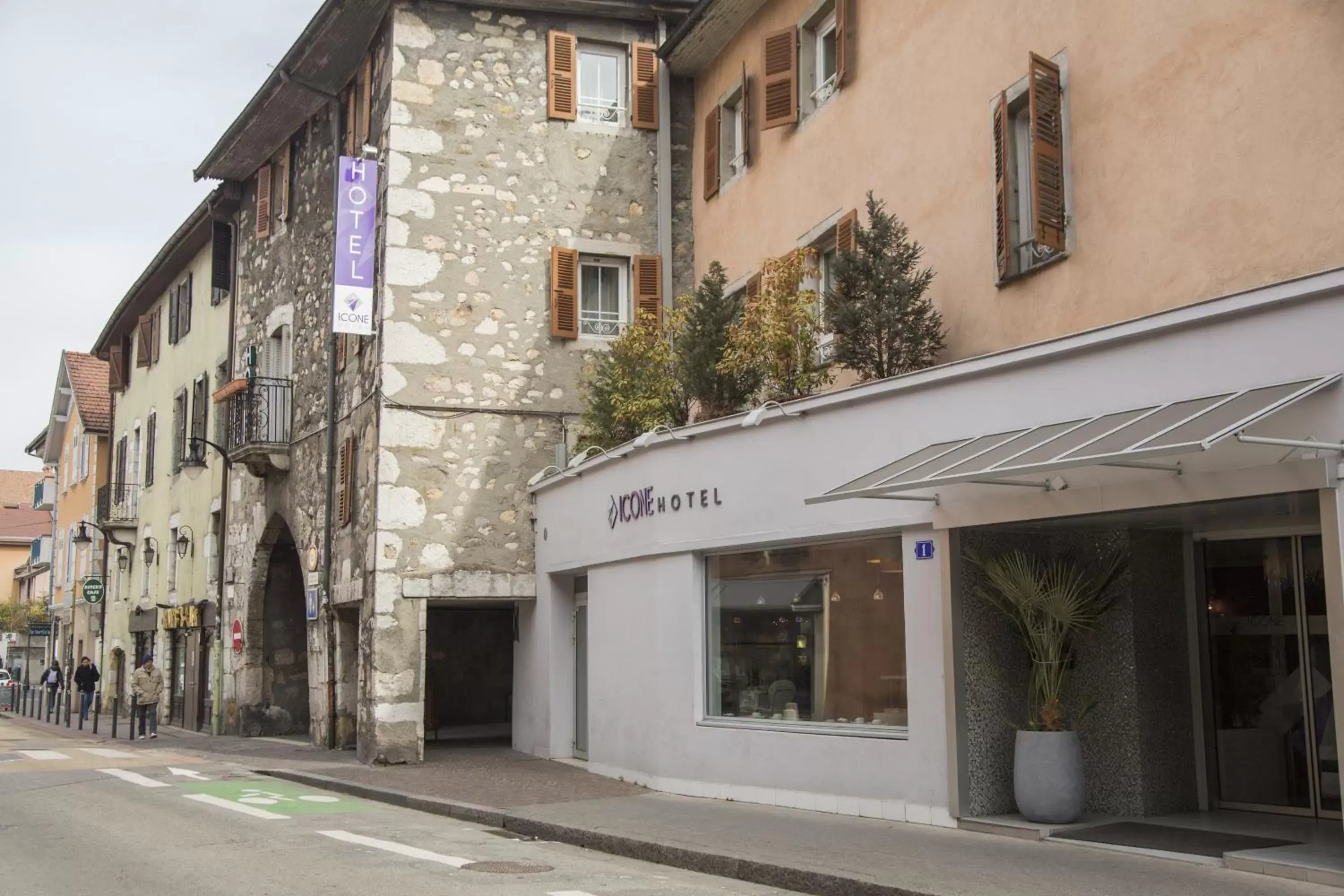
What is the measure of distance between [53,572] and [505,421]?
115 ft

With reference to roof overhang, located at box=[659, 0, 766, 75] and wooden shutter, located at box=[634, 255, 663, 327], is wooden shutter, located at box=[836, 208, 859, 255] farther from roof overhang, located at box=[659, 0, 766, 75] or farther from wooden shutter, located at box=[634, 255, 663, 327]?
wooden shutter, located at box=[634, 255, 663, 327]


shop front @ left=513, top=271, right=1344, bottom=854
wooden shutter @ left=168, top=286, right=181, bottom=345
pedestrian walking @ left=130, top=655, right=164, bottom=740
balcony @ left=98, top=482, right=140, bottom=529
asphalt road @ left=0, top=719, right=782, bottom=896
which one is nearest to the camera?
asphalt road @ left=0, top=719, right=782, bottom=896

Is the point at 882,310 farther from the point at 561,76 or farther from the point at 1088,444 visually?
the point at 561,76

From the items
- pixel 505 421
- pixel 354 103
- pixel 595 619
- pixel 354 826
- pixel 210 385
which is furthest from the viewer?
pixel 210 385

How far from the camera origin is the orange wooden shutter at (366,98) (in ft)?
64.6

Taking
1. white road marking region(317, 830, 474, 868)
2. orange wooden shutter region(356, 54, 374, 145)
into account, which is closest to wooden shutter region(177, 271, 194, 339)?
orange wooden shutter region(356, 54, 374, 145)

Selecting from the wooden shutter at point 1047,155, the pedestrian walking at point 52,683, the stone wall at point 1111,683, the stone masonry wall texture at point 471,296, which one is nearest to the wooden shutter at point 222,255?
the stone masonry wall texture at point 471,296

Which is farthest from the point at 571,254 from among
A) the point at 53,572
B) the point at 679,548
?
the point at 53,572

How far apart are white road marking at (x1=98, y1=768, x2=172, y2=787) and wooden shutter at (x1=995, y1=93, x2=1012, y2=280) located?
10.5m

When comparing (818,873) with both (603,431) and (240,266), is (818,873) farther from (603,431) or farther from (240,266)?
(240,266)

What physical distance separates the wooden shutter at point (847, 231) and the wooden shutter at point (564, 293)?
5068 millimetres

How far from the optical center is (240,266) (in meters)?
26.7

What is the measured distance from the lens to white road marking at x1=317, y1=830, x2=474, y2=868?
31.7 ft

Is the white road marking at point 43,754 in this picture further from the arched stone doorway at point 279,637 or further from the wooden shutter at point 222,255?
the wooden shutter at point 222,255
